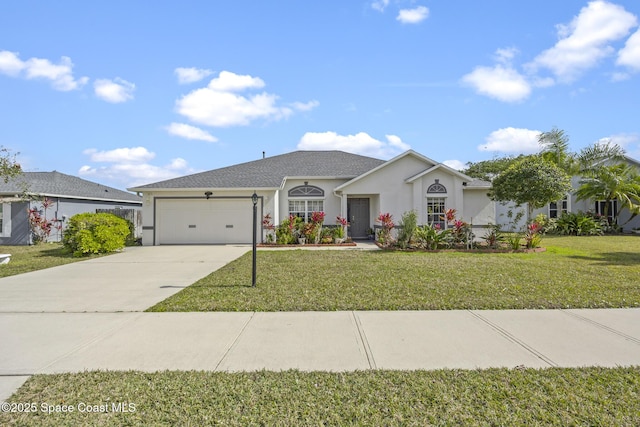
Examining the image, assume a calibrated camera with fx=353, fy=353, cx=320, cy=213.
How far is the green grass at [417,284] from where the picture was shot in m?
6.24

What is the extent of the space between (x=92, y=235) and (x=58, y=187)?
912 cm

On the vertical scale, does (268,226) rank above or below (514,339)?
above

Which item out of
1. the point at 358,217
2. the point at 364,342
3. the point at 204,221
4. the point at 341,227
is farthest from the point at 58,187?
the point at 364,342

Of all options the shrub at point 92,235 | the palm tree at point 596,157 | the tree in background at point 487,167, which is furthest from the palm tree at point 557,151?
the shrub at point 92,235

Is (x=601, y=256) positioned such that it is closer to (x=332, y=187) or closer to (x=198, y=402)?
(x=332, y=187)

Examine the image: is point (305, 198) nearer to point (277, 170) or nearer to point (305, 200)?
point (305, 200)

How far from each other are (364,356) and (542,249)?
43.0ft

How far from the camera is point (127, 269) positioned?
34.1 feet

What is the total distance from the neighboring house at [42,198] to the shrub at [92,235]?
4.76 m

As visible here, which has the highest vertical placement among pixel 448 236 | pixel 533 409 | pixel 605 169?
pixel 605 169

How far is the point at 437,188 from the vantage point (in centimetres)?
1823

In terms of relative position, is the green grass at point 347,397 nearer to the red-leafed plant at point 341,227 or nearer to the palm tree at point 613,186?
the red-leafed plant at point 341,227

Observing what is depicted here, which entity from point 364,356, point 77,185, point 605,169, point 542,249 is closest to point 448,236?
point 542,249

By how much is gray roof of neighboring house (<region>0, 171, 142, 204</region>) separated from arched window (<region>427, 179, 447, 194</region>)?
19.2 metres
